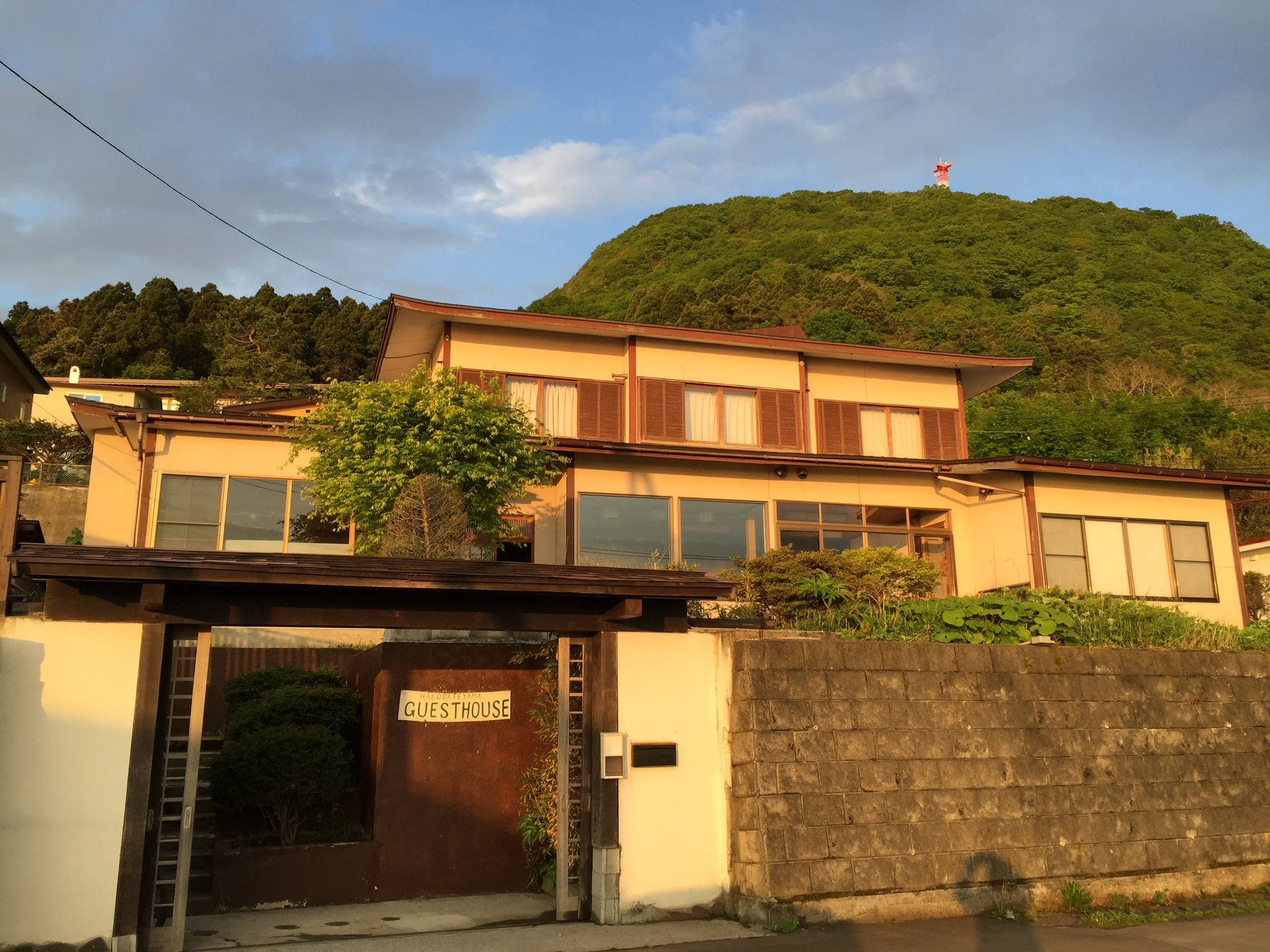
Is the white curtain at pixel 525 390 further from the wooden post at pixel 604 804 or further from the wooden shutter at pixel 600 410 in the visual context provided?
the wooden post at pixel 604 804

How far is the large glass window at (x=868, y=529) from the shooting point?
19.9 metres

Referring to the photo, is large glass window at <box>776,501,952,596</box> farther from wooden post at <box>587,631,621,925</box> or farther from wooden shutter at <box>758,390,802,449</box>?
wooden post at <box>587,631,621,925</box>

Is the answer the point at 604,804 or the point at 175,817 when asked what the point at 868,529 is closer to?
the point at 604,804

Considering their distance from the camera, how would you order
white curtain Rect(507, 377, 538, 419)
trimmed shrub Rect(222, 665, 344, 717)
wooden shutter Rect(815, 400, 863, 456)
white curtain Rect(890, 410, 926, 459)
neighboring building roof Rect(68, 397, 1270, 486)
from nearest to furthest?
1. trimmed shrub Rect(222, 665, 344, 717)
2. neighboring building roof Rect(68, 397, 1270, 486)
3. white curtain Rect(507, 377, 538, 419)
4. wooden shutter Rect(815, 400, 863, 456)
5. white curtain Rect(890, 410, 926, 459)

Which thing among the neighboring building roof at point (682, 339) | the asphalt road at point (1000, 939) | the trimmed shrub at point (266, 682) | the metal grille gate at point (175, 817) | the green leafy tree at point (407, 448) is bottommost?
the asphalt road at point (1000, 939)

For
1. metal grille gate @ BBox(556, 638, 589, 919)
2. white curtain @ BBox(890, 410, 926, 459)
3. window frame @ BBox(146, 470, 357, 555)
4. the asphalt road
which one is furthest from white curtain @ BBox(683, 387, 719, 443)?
the asphalt road

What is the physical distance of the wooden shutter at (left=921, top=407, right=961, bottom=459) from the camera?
73.5 feet

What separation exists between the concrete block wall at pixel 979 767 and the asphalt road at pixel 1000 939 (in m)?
0.45

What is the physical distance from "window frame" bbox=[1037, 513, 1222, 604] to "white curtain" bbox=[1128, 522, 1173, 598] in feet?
0.12

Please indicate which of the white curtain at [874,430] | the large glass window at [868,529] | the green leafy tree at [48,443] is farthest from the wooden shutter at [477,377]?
the green leafy tree at [48,443]

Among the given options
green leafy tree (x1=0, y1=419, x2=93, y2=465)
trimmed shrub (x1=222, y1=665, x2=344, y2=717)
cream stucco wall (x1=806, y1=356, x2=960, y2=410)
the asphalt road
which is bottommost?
the asphalt road

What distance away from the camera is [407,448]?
1559 centimetres

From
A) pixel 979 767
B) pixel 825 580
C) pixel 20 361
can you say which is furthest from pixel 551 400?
pixel 20 361

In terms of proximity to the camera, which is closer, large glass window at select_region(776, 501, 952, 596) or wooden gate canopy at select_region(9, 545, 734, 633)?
wooden gate canopy at select_region(9, 545, 734, 633)
